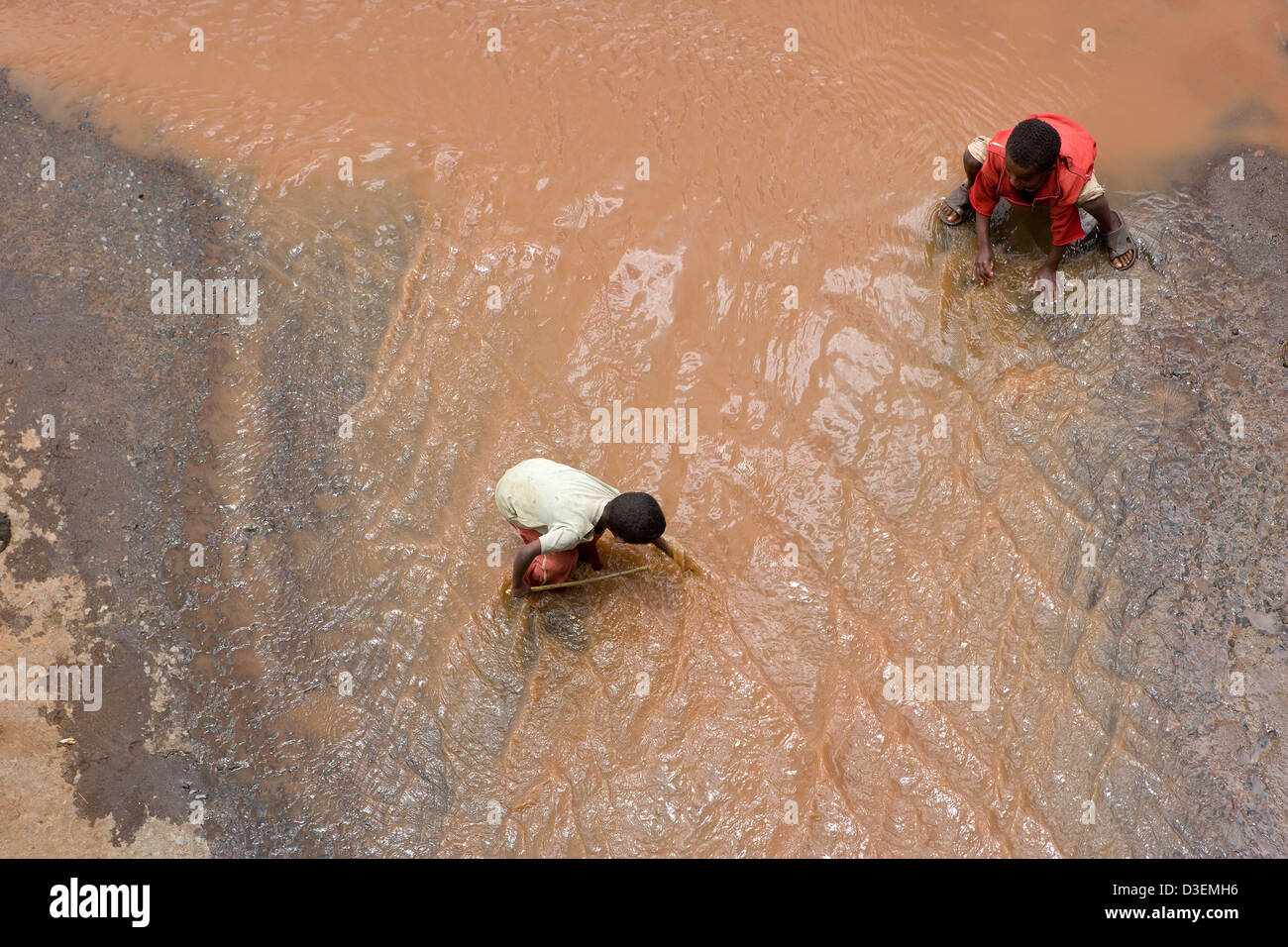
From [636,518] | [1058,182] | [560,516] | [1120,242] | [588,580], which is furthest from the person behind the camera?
[1120,242]

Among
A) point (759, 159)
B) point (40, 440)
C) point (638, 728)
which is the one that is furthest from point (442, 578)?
point (759, 159)

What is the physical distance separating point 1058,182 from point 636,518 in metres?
2.66

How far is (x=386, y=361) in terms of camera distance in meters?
4.96

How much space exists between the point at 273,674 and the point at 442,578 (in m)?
0.84

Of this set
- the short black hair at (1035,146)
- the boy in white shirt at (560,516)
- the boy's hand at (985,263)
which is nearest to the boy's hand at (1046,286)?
the boy's hand at (985,263)

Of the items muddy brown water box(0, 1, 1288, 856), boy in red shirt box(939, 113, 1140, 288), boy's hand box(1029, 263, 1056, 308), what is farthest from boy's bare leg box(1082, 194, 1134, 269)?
boy's hand box(1029, 263, 1056, 308)

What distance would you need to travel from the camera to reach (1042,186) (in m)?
4.76

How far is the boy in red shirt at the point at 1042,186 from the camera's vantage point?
4500 millimetres

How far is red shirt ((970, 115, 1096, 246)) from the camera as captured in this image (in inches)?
184

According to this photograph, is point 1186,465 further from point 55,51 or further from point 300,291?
point 55,51

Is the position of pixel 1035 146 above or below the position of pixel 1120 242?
above

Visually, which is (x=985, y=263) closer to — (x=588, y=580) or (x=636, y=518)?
(x=636, y=518)

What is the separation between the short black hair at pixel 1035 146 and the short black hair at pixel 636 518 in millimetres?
2357

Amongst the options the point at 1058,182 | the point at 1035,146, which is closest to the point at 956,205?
the point at 1058,182
